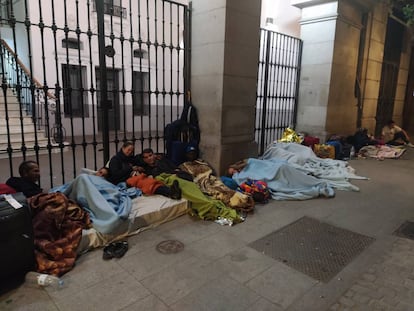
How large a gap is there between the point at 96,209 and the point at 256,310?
1964 millimetres

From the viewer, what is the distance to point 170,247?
124 inches

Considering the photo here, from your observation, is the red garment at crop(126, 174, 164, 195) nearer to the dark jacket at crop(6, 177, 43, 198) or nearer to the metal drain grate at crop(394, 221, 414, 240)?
the dark jacket at crop(6, 177, 43, 198)

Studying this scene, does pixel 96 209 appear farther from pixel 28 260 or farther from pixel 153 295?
pixel 153 295

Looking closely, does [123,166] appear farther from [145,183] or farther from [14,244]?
[14,244]

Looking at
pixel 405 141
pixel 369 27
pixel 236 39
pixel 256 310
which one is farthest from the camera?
pixel 405 141

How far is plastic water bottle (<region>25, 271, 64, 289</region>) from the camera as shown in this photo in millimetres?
2453

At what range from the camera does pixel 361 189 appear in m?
5.34

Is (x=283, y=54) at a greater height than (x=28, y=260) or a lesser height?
greater

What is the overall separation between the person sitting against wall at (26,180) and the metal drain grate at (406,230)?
420 centimetres

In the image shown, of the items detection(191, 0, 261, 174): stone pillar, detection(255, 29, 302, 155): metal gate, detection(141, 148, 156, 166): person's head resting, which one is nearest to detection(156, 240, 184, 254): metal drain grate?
detection(141, 148, 156, 166): person's head resting

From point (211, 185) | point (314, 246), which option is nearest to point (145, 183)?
point (211, 185)

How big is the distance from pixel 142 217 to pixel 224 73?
275 centimetres

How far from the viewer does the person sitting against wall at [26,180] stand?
3355 mm

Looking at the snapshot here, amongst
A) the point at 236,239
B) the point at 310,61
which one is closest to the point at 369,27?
the point at 310,61
